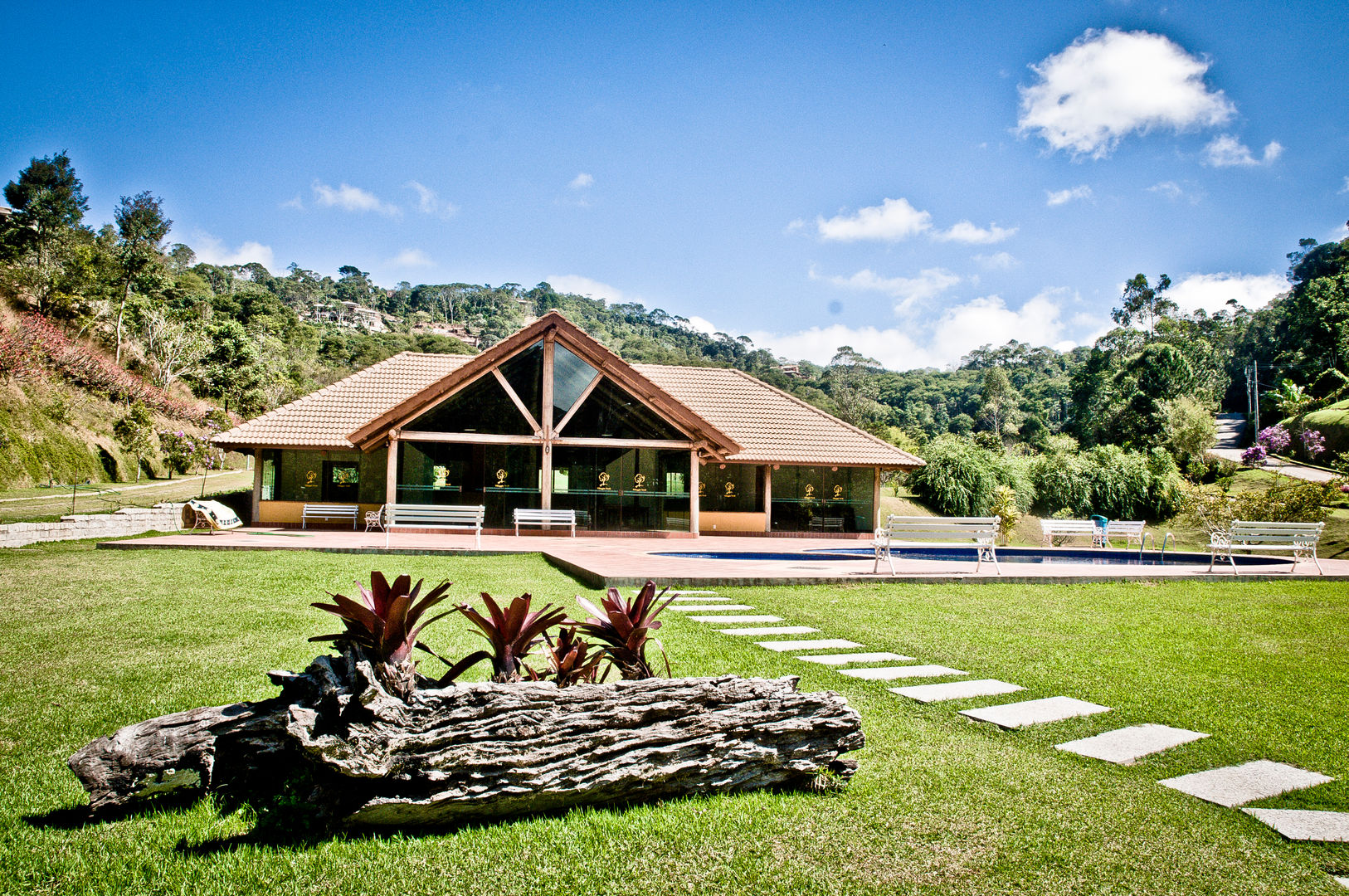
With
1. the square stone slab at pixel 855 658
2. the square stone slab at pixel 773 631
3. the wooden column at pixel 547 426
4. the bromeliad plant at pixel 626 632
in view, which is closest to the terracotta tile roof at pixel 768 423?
the wooden column at pixel 547 426

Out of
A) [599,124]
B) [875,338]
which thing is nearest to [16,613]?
[599,124]

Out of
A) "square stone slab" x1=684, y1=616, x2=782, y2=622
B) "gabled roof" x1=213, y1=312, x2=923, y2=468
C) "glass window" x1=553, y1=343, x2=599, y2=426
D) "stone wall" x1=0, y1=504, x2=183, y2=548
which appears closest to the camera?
"square stone slab" x1=684, y1=616, x2=782, y2=622

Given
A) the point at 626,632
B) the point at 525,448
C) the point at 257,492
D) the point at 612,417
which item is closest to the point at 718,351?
the point at 612,417

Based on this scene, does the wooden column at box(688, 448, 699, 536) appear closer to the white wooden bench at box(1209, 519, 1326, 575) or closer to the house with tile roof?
the house with tile roof

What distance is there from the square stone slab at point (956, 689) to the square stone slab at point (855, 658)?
625mm

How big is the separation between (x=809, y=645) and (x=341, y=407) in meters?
17.4

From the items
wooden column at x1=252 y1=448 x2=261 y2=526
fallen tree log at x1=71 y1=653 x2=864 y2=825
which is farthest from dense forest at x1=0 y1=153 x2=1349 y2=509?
fallen tree log at x1=71 y1=653 x2=864 y2=825

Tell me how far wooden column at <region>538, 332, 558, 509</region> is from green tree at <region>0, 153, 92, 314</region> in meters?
27.0

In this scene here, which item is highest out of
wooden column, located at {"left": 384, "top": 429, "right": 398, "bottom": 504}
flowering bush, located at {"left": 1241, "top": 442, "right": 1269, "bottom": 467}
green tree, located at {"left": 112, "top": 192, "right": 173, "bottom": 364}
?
green tree, located at {"left": 112, "top": 192, "right": 173, "bottom": 364}

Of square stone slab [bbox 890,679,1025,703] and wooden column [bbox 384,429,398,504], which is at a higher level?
wooden column [bbox 384,429,398,504]

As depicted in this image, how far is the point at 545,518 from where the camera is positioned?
17.3m

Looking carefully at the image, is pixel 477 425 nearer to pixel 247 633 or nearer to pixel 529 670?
pixel 247 633

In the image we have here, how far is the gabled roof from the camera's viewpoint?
58.1 ft

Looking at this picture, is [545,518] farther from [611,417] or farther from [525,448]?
[611,417]
